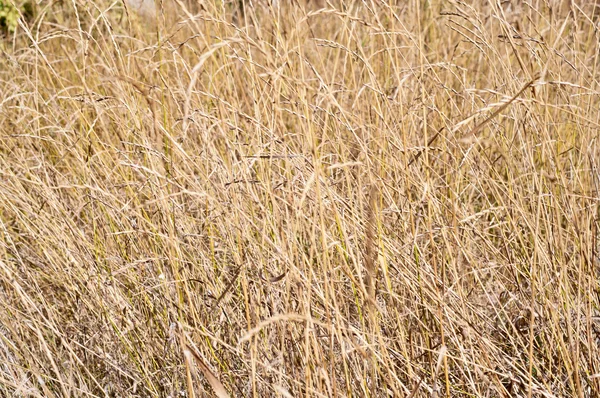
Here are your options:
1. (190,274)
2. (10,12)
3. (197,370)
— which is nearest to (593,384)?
(197,370)

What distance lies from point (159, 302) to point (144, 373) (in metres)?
0.16

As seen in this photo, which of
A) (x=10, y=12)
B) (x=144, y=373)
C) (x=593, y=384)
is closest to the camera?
(x=593, y=384)

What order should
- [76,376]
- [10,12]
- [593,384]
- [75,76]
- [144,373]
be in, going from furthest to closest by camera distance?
[10,12] → [75,76] → [76,376] → [144,373] → [593,384]

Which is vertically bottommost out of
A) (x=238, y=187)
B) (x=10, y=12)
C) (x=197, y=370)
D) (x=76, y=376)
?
(x=76, y=376)

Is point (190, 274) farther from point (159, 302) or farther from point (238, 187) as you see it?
point (238, 187)

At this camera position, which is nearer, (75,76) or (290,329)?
(290,329)

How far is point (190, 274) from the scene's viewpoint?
1.53m

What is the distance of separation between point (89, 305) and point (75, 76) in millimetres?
1818

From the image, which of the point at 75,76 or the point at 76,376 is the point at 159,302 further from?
the point at 75,76

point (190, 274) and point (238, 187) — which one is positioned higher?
point (238, 187)

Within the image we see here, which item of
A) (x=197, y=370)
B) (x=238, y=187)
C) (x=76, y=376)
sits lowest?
(x=76, y=376)

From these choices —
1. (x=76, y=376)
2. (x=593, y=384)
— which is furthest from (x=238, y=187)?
(x=593, y=384)

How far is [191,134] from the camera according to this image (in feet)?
7.07

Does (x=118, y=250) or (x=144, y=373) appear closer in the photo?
(x=144, y=373)
